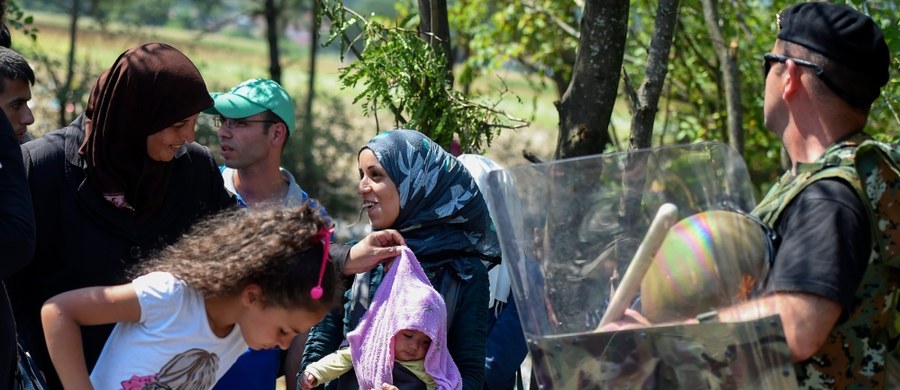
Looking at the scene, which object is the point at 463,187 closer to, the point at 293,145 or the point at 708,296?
the point at 708,296

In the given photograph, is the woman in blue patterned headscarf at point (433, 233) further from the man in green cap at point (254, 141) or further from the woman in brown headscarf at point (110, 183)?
the man in green cap at point (254, 141)

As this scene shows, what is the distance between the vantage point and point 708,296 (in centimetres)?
225

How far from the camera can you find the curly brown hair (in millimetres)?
2650

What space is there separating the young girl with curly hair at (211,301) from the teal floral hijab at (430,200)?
0.76 meters

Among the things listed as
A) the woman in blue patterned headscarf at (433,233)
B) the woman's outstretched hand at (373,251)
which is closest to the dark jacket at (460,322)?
the woman in blue patterned headscarf at (433,233)

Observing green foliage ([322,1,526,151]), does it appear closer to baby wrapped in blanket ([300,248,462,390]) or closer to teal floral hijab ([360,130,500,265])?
teal floral hijab ([360,130,500,265])

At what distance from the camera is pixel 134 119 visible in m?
3.22

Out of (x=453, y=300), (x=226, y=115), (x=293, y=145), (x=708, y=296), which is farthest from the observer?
(x=293, y=145)

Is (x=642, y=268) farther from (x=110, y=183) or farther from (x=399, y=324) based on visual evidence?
(x=110, y=183)

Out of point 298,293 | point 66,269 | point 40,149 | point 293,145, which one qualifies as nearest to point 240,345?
point 298,293

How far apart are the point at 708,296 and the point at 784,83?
56cm

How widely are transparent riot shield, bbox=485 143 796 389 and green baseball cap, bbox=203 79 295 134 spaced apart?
2.37 metres

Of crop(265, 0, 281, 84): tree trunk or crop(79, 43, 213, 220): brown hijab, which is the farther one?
crop(265, 0, 281, 84): tree trunk

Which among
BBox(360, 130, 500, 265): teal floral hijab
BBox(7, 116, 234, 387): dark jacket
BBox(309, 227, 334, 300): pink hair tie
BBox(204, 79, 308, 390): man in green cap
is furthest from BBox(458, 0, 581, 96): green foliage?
BBox(309, 227, 334, 300): pink hair tie
